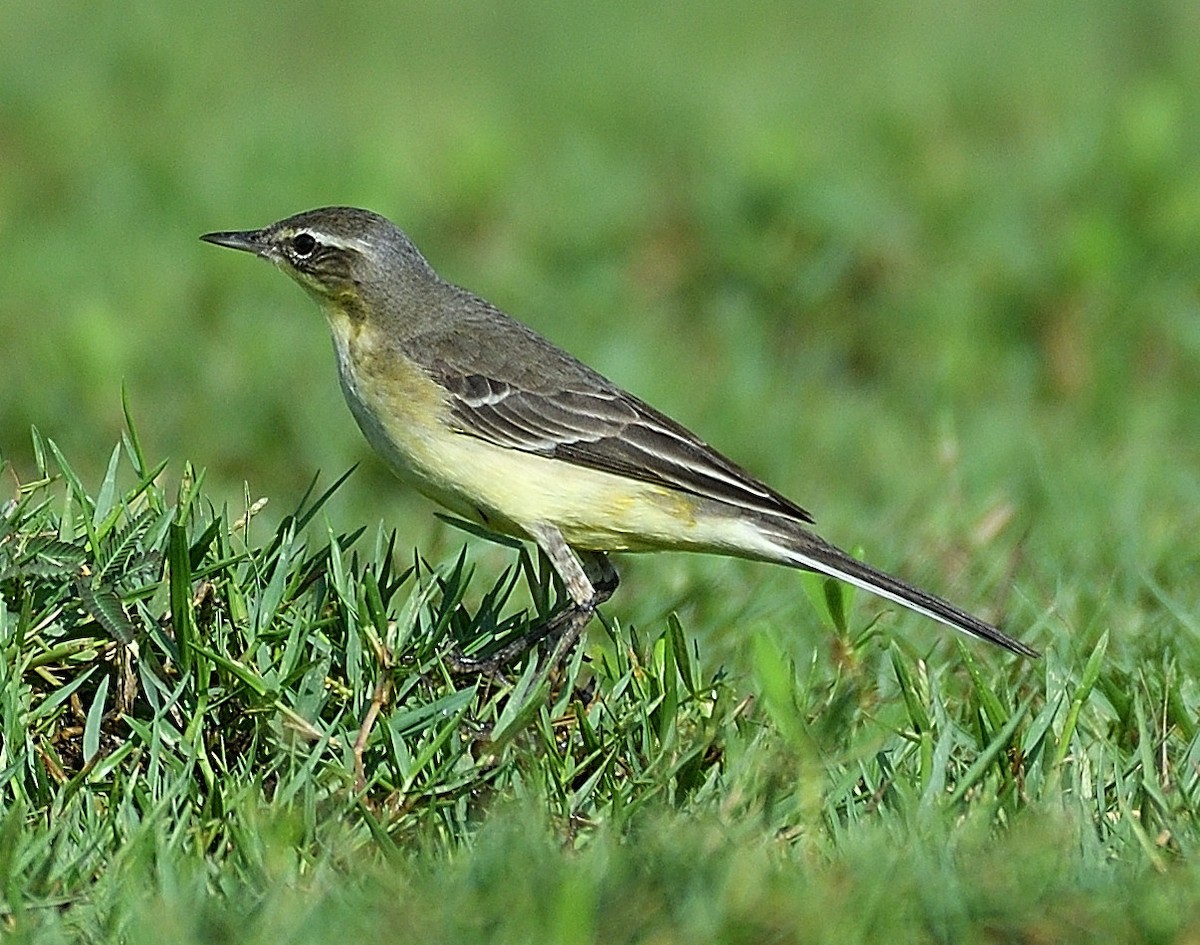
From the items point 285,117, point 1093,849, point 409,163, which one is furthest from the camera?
point 285,117

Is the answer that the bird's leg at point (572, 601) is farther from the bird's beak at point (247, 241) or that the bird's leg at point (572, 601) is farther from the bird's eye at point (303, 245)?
the bird's beak at point (247, 241)

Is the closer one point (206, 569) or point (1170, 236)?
point (206, 569)

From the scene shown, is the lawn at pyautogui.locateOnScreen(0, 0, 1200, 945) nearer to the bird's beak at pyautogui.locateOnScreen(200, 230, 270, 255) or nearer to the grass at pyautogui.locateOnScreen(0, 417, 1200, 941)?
the grass at pyautogui.locateOnScreen(0, 417, 1200, 941)

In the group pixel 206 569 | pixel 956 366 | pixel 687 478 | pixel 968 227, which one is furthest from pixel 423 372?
pixel 968 227

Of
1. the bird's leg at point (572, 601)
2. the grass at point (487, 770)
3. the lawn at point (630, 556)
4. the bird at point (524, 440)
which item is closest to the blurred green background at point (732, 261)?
the lawn at point (630, 556)

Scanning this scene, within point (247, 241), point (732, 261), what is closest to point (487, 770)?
point (247, 241)

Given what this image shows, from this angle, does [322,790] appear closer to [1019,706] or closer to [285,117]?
[1019,706]
